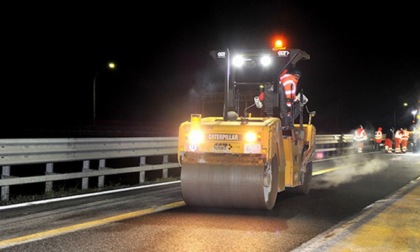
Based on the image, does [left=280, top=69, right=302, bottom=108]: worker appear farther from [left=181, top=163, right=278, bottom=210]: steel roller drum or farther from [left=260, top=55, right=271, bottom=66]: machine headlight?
[left=181, top=163, right=278, bottom=210]: steel roller drum

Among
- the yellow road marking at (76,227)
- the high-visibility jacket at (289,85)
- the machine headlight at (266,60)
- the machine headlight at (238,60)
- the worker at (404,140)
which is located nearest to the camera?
the yellow road marking at (76,227)

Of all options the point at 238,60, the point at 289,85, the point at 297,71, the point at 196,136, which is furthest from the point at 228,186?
the point at 297,71

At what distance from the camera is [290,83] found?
28.8 ft

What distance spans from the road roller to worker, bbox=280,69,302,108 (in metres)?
0.06

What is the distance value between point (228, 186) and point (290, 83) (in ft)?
8.07

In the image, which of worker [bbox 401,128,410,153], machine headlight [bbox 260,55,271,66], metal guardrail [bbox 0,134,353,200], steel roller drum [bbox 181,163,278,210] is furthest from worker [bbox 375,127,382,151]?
steel roller drum [bbox 181,163,278,210]

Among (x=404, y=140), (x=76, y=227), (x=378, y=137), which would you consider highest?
(x=378, y=137)

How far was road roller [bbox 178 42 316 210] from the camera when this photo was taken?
7301 mm

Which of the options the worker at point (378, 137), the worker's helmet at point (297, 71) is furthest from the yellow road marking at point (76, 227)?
the worker at point (378, 137)

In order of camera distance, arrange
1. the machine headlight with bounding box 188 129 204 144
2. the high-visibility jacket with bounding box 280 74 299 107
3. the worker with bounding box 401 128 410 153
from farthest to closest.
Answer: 1. the worker with bounding box 401 128 410 153
2. the high-visibility jacket with bounding box 280 74 299 107
3. the machine headlight with bounding box 188 129 204 144

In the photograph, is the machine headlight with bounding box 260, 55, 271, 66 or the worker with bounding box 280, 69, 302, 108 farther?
the worker with bounding box 280, 69, 302, 108

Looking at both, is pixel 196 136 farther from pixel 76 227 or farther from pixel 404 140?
pixel 404 140

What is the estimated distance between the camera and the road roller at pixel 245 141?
730 cm

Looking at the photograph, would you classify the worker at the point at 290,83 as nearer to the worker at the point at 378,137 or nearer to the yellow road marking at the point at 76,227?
the yellow road marking at the point at 76,227
